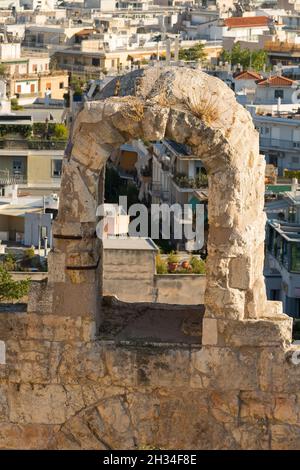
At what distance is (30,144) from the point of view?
51.8m

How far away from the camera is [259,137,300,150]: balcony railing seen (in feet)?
197

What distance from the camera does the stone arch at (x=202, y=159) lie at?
45.8 ft

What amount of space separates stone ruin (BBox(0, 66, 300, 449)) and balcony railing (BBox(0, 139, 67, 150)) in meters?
36.7

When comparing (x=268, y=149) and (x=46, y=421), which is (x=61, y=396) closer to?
(x=46, y=421)

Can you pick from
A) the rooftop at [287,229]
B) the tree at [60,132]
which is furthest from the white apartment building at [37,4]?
the rooftop at [287,229]

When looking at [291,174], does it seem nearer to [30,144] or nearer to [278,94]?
[30,144]

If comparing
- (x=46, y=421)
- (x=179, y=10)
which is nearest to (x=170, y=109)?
(x=46, y=421)

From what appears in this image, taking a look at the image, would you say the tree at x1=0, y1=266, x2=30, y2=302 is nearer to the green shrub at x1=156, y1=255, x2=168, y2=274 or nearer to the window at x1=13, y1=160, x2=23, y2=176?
the green shrub at x1=156, y1=255, x2=168, y2=274

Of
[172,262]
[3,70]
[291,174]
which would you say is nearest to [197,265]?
[172,262]

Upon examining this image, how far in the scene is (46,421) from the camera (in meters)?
14.4

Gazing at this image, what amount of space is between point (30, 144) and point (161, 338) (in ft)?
123

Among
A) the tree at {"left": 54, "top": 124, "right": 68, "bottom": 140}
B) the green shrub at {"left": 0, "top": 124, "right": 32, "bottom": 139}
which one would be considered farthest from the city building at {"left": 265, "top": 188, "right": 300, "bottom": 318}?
the green shrub at {"left": 0, "top": 124, "right": 32, "bottom": 139}

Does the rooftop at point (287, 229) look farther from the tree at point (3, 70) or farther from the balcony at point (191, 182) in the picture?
the tree at point (3, 70)

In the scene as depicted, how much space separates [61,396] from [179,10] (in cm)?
11589
